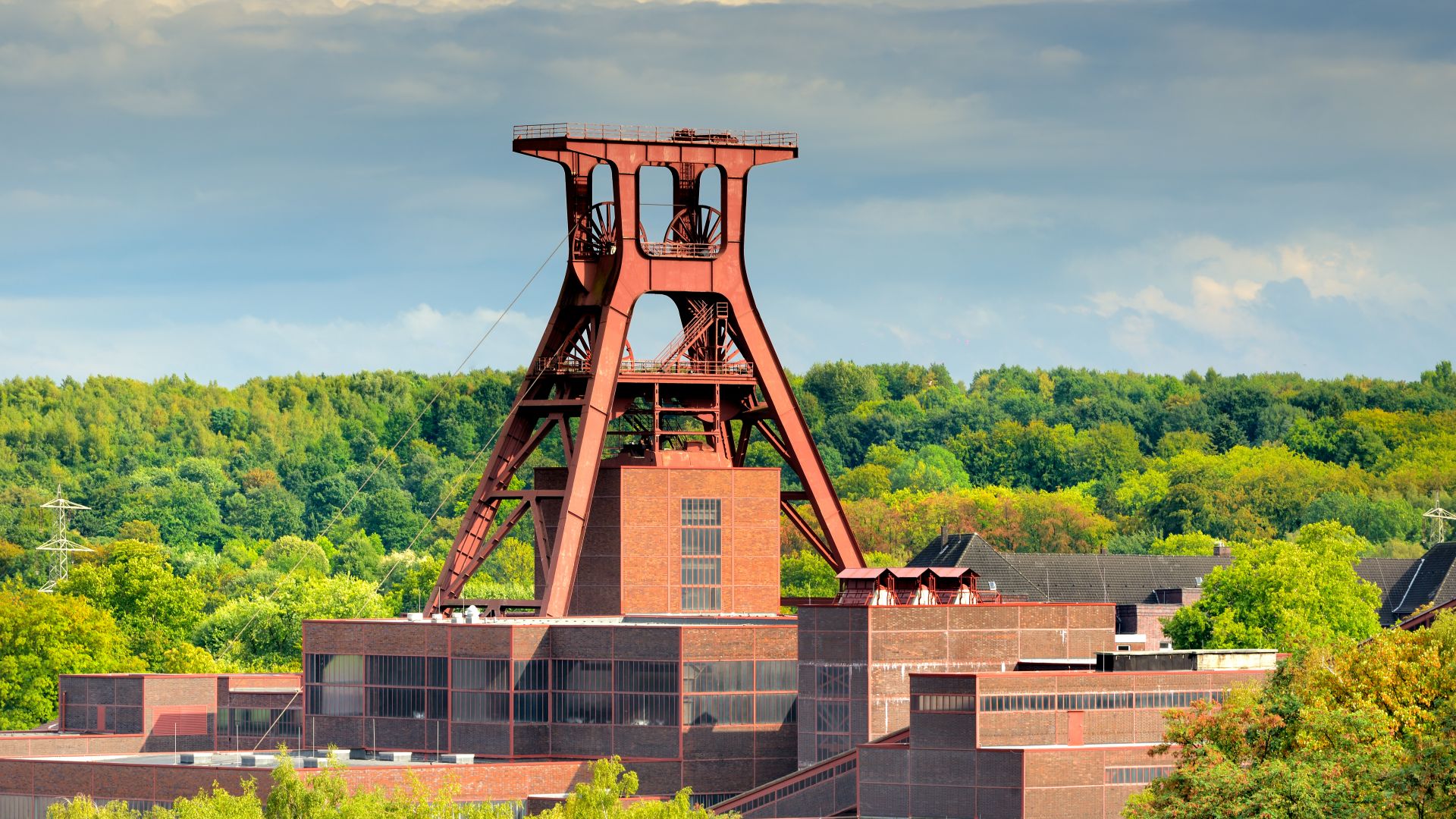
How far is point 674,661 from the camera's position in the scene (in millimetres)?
95500

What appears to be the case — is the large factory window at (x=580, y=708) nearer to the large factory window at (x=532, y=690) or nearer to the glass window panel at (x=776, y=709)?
the large factory window at (x=532, y=690)

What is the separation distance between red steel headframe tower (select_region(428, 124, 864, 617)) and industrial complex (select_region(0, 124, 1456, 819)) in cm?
12

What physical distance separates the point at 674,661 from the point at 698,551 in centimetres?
895

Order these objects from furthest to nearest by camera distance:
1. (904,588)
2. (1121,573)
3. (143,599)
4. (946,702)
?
(143,599), (1121,573), (904,588), (946,702)

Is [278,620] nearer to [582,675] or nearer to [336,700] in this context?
[336,700]

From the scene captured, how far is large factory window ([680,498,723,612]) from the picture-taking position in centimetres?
10362

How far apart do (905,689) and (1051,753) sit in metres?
8.72

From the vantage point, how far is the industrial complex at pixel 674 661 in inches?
3401

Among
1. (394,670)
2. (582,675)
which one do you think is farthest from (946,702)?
(394,670)

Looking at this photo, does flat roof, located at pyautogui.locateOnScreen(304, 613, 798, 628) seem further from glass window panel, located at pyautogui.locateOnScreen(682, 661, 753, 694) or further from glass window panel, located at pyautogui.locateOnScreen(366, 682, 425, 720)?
glass window panel, located at pyautogui.locateOnScreen(366, 682, 425, 720)

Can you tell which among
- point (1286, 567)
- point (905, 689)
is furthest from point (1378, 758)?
point (1286, 567)

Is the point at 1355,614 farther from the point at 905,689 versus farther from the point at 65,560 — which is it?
the point at 65,560

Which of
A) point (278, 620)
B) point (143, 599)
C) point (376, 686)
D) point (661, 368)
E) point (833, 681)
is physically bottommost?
point (376, 686)

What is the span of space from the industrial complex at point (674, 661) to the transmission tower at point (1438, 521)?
7338 cm
